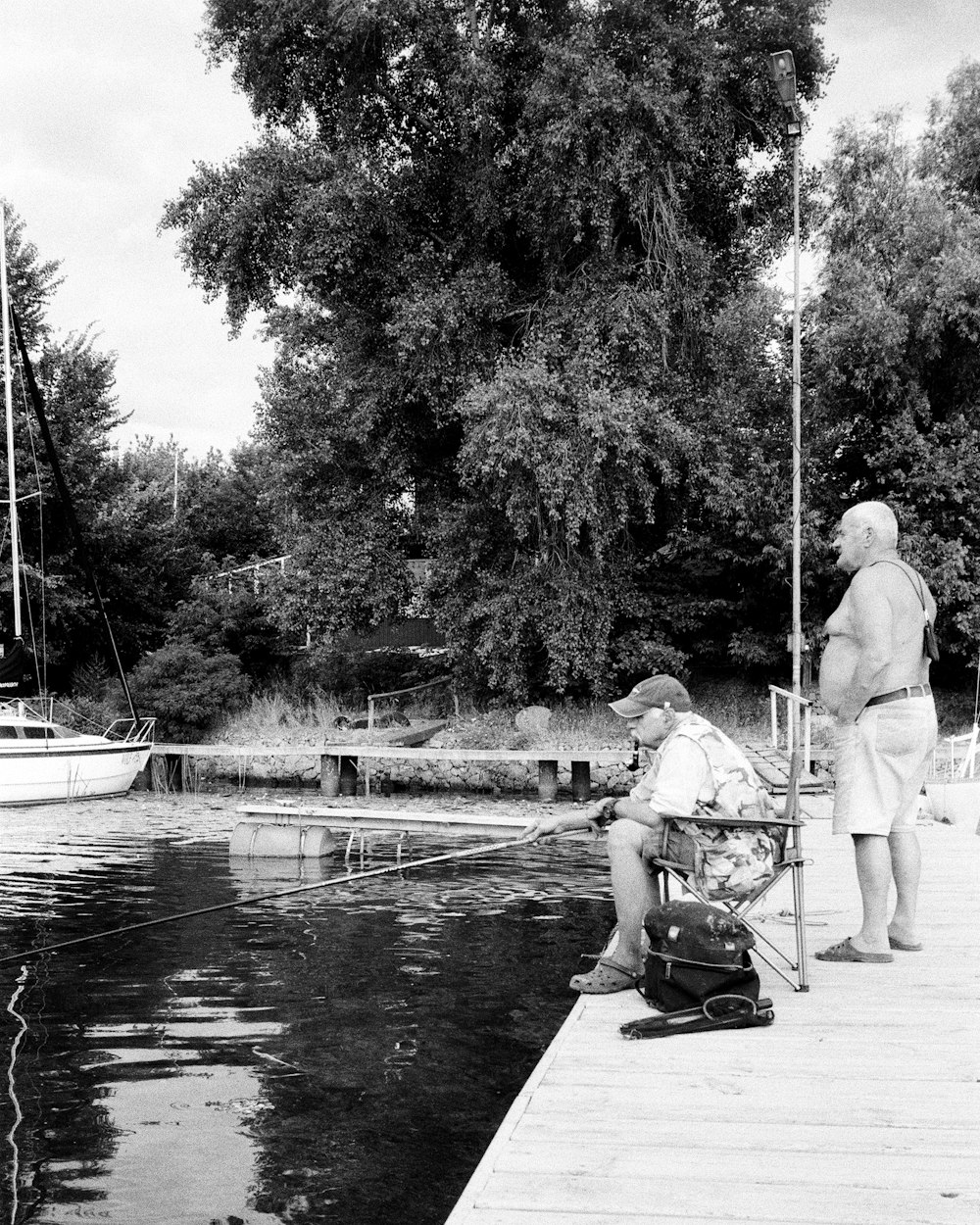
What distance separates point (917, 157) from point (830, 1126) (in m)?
24.4

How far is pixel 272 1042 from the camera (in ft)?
19.3

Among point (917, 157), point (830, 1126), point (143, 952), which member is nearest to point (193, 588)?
point (917, 157)

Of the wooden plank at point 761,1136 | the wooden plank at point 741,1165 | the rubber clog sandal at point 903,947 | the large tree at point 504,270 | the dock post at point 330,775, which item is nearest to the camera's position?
the wooden plank at point 741,1165

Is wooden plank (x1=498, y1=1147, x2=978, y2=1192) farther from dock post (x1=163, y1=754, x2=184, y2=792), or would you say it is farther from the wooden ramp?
dock post (x1=163, y1=754, x2=184, y2=792)

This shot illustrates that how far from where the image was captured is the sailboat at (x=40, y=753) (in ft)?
61.2

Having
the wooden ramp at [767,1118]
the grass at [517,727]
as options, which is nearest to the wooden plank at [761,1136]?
the wooden ramp at [767,1118]

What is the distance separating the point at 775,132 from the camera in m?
23.5

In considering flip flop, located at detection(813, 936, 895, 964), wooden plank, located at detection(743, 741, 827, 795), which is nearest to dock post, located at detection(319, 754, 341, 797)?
wooden plank, located at detection(743, 741, 827, 795)

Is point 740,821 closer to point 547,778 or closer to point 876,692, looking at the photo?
point 876,692

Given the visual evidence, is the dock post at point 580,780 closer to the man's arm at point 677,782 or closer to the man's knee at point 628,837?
the man's knee at point 628,837

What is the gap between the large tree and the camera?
20.5 meters

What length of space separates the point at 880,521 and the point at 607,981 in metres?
2.27

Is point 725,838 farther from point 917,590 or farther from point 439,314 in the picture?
point 439,314

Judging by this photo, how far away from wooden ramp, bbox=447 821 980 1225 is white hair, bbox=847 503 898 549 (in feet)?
6.14
